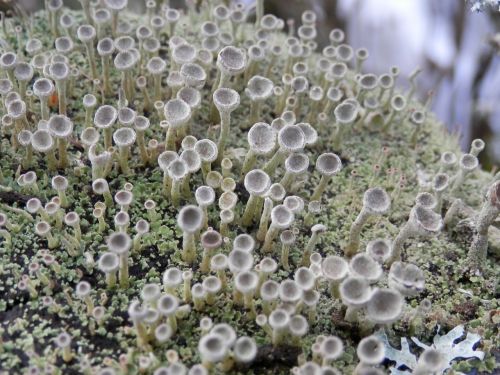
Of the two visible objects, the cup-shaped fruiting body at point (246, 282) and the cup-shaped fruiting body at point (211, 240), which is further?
the cup-shaped fruiting body at point (211, 240)

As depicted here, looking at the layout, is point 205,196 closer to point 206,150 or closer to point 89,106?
point 206,150

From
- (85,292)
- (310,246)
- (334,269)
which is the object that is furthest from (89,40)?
(334,269)

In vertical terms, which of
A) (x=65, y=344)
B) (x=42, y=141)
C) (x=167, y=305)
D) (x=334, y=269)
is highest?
(x=334, y=269)

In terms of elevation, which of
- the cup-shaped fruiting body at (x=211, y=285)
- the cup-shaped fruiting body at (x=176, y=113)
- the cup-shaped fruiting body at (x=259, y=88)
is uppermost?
the cup-shaped fruiting body at (x=259, y=88)

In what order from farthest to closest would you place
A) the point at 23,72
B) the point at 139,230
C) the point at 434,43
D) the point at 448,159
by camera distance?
the point at 434,43 → the point at 448,159 → the point at 23,72 → the point at 139,230

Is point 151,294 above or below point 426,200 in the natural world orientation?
below

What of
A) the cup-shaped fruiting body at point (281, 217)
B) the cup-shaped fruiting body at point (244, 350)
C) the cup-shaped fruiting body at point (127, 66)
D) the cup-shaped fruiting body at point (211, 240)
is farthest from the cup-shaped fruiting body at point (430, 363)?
the cup-shaped fruiting body at point (127, 66)

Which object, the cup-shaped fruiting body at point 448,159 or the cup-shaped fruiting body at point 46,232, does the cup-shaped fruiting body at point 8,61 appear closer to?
the cup-shaped fruiting body at point 46,232
